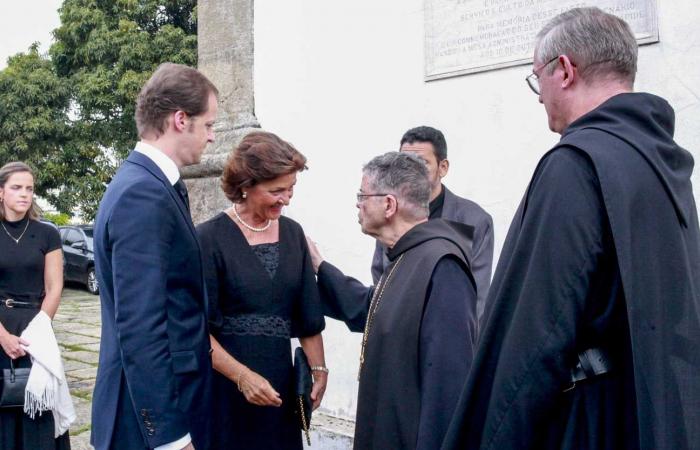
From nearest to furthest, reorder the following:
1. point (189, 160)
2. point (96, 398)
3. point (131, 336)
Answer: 1. point (131, 336)
2. point (96, 398)
3. point (189, 160)

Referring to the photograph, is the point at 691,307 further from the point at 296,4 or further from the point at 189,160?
the point at 296,4

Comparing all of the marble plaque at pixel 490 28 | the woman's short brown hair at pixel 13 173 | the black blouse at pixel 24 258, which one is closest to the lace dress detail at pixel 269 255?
the marble plaque at pixel 490 28

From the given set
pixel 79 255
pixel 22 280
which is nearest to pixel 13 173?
pixel 22 280

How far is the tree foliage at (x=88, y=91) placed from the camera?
74.6 feet

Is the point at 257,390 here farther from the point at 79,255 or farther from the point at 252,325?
the point at 79,255

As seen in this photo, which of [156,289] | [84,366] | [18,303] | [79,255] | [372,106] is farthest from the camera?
[79,255]

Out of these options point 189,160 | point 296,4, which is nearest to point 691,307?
point 189,160

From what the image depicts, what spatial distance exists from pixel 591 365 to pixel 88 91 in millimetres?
22945

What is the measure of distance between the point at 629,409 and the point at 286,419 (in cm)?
168

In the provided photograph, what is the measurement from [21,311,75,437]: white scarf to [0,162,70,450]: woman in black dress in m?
0.07

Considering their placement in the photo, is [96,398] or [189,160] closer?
[96,398]

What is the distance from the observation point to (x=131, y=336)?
7.30 ft

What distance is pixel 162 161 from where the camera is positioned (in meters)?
2.51

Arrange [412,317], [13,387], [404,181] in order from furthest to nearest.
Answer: [13,387]
[404,181]
[412,317]
